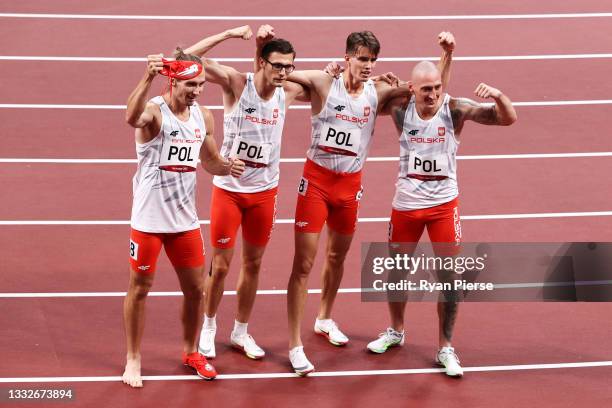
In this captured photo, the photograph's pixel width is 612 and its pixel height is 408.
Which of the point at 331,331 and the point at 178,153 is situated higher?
the point at 178,153

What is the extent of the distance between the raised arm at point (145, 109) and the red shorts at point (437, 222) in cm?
186

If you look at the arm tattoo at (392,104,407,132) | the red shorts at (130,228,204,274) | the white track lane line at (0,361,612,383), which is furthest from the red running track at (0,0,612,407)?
the arm tattoo at (392,104,407,132)

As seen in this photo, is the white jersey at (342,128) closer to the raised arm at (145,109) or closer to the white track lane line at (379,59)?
the raised arm at (145,109)

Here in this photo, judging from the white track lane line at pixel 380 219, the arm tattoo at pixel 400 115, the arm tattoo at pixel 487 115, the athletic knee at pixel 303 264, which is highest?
the arm tattoo at pixel 487 115

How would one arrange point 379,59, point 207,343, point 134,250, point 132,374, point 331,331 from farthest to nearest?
point 379,59 < point 331,331 < point 207,343 < point 132,374 < point 134,250

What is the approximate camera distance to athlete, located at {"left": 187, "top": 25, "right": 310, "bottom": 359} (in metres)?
7.62

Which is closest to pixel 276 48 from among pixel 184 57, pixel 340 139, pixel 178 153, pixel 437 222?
pixel 184 57

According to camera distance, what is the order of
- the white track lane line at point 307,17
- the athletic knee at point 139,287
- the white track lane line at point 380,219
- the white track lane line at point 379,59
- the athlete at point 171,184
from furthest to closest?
the white track lane line at point 307,17
the white track lane line at point 379,59
the white track lane line at point 380,219
the athletic knee at point 139,287
the athlete at point 171,184

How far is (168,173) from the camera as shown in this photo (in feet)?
23.9

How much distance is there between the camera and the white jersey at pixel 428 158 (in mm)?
7727

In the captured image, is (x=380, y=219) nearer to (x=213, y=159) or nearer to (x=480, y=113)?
(x=480, y=113)

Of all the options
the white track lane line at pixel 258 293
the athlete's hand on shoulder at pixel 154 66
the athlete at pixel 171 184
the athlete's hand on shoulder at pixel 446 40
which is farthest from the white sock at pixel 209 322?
the athlete's hand on shoulder at pixel 446 40

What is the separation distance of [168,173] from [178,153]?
0.15m

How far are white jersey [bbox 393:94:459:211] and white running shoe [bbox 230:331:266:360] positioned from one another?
1.46m
